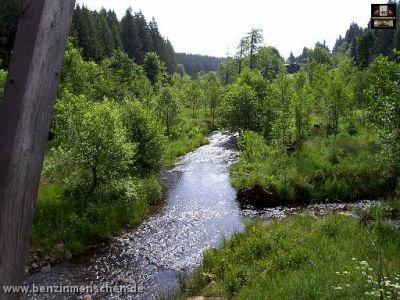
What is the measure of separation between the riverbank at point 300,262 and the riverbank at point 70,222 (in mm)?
5967

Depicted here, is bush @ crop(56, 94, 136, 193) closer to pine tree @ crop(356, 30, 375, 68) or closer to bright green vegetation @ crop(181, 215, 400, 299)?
bright green vegetation @ crop(181, 215, 400, 299)

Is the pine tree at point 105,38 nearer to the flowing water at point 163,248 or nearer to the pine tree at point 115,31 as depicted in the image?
the pine tree at point 115,31

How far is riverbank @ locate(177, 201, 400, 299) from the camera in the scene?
27.4ft

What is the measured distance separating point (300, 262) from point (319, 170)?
1568 centimetres

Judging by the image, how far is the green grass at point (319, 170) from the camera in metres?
23.8

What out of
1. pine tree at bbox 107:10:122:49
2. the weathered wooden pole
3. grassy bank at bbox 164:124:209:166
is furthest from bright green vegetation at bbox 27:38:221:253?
pine tree at bbox 107:10:122:49

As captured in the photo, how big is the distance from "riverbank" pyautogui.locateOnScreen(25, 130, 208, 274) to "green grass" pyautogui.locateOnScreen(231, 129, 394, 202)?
27.8 ft

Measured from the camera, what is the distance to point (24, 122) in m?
2.50

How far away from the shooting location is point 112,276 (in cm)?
1384

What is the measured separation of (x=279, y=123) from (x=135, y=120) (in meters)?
11.2

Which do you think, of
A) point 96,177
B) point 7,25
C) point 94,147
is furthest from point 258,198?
point 7,25

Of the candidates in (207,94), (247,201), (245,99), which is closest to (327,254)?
(247,201)

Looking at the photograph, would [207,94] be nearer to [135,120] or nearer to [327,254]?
[135,120]

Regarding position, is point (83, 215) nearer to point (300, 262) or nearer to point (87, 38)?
point (300, 262)
